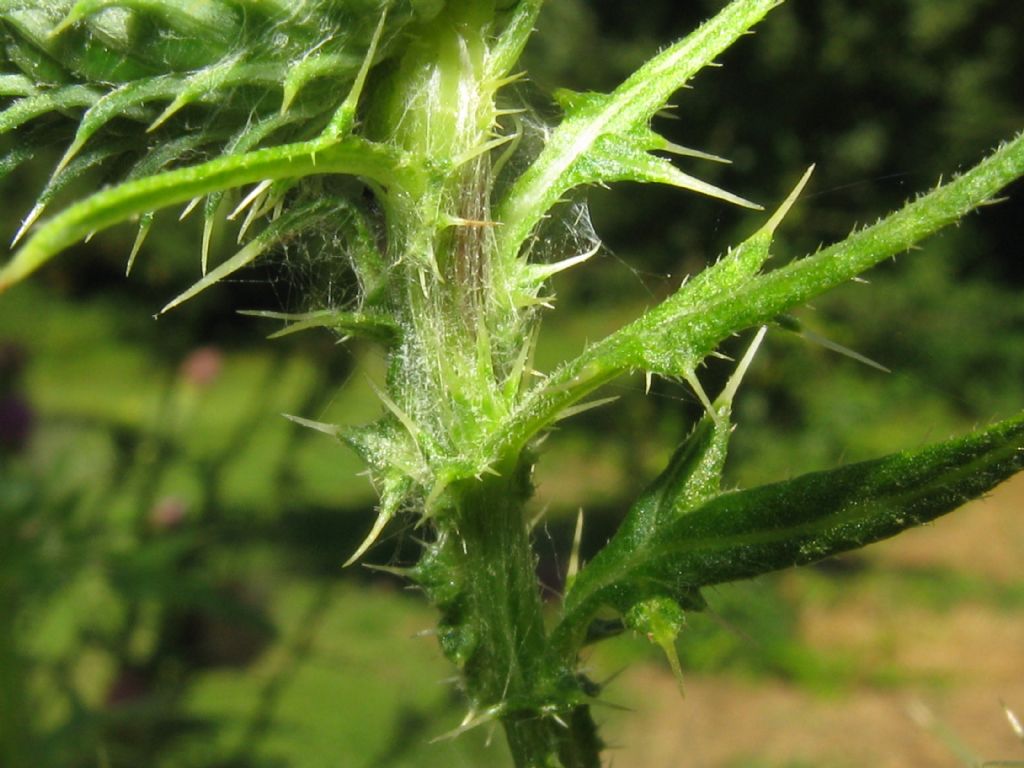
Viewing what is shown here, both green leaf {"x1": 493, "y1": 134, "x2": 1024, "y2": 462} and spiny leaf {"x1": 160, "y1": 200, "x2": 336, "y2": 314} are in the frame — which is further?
spiny leaf {"x1": 160, "y1": 200, "x2": 336, "y2": 314}

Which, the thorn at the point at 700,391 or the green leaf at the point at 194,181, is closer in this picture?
the green leaf at the point at 194,181

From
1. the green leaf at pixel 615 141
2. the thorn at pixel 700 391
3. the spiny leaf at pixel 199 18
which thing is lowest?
the thorn at pixel 700 391

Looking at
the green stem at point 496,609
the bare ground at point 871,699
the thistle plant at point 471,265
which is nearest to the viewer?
the thistle plant at point 471,265

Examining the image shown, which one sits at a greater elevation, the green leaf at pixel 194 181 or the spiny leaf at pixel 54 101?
the spiny leaf at pixel 54 101

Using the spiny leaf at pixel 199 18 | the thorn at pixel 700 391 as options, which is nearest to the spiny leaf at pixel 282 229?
the spiny leaf at pixel 199 18

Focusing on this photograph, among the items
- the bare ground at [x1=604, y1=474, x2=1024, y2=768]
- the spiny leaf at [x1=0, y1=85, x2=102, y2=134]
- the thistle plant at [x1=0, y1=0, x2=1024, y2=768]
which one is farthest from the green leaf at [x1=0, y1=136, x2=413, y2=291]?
the bare ground at [x1=604, y1=474, x2=1024, y2=768]

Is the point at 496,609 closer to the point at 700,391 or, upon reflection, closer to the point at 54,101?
the point at 700,391

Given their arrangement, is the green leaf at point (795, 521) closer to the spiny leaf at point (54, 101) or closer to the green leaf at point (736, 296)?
the green leaf at point (736, 296)

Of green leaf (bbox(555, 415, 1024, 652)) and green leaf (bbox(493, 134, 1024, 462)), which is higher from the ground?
green leaf (bbox(493, 134, 1024, 462))

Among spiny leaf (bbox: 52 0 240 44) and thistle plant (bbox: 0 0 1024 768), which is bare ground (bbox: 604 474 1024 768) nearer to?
thistle plant (bbox: 0 0 1024 768)
